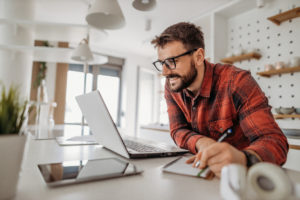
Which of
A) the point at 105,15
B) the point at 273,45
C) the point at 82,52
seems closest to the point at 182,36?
the point at 105,15

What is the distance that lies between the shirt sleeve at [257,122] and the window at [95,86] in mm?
4433

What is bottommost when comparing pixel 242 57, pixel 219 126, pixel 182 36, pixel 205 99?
pixel 219 126

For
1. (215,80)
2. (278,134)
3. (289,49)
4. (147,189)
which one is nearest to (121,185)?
(147,189)

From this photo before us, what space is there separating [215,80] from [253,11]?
2271 millimetres

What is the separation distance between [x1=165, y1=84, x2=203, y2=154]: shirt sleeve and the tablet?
372mm

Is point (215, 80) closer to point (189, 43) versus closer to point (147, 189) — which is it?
point (189, 43)

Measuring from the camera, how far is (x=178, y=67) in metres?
1.04

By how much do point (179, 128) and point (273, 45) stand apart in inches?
82.4

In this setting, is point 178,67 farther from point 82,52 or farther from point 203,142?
point 82,52

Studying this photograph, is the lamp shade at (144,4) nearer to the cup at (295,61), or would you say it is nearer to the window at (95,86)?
the cup at (295,61)

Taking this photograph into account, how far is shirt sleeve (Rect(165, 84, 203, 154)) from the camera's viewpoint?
2.83 feet

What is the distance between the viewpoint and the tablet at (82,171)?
1.38ft

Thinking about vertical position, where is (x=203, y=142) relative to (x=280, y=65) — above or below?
below

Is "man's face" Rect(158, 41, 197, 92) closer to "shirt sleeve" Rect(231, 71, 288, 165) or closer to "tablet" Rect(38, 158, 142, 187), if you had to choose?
"shirt sleeve" Rect(231, 71, 288, 165)
